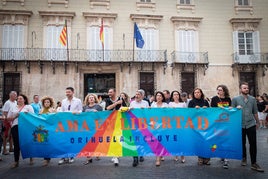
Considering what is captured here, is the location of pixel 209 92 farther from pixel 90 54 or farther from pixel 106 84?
pixel 90 54

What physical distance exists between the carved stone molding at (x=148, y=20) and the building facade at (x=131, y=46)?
8 cm

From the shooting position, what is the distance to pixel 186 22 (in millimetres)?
20016

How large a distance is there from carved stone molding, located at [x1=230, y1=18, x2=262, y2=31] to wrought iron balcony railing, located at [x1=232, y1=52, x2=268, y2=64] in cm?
240

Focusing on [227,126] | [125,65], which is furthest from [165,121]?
[125,65]

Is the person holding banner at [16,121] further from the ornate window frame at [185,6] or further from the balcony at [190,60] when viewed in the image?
the ornate window frame at [185,6]

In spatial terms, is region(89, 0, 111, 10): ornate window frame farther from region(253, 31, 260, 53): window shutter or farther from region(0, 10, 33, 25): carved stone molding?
region(253, 31, 260, 53): window shutter

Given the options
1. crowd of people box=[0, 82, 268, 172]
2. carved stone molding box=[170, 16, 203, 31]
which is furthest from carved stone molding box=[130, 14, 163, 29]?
crowd of people box=[0, 82, 268, 172]

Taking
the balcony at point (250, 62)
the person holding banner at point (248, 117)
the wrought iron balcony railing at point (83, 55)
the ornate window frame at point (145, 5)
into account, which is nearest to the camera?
the person holding banner at point (248, 117)

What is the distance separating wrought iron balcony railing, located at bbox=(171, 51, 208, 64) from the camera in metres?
19.4

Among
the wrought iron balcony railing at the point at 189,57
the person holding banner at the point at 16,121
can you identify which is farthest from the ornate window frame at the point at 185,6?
the person holding banner at the point at 16,121

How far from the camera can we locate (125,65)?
1881 centimetres

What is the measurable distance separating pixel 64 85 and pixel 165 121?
14.1 m

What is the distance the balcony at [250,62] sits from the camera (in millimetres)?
19739

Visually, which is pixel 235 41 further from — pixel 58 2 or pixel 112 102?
pixel 112 102
